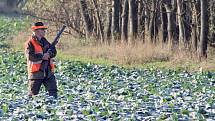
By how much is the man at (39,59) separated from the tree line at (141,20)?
11991mm

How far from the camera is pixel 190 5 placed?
3372 centimetres

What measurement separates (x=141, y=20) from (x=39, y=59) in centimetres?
2554

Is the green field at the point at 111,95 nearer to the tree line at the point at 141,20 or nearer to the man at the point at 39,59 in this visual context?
the man at the point at 39,59

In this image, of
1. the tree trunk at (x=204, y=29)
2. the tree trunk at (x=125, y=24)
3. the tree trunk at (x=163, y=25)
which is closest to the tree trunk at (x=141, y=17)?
the tree trunk at (x=163, y=25)

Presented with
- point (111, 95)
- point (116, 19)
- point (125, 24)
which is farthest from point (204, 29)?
point (111, 95)

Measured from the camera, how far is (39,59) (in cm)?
1396

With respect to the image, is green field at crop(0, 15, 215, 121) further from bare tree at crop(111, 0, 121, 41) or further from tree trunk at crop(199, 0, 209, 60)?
bare tree at crop(111, 0, 121, 41)

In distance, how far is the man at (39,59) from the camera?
45.5ft

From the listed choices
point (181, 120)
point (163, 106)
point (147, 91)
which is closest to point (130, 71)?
point (147, 91)

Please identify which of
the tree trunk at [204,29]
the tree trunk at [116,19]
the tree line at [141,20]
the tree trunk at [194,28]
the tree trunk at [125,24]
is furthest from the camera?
the tree trunk at [116,19]

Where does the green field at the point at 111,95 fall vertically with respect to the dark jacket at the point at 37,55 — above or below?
below

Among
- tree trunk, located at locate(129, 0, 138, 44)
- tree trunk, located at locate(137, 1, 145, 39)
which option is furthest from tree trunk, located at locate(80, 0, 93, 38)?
tree trunk, located at locate(129, 0, 138, 44)

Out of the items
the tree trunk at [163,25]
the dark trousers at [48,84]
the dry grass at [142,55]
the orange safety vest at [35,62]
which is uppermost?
the orange safety vest at [35,62]

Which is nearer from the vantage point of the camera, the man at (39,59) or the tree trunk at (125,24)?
the man at (39,59)
